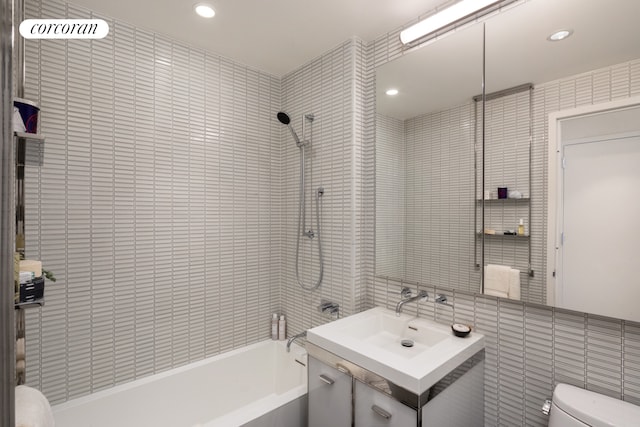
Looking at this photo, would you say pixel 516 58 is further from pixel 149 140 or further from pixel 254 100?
pixel 149 140

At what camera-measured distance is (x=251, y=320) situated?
7.45 feet

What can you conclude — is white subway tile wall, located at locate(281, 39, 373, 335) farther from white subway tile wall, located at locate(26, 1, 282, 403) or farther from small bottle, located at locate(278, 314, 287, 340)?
white subway tile wall, located at locate(26, 1, 282, 403)

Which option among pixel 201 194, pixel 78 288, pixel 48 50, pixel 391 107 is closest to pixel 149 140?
pixel 201 194

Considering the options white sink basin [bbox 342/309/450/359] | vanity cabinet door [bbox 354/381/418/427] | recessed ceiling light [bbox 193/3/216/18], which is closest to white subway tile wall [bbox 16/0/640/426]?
white sink basin [bbox 342/309/450/359]

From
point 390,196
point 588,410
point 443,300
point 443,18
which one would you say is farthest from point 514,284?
point 443,18

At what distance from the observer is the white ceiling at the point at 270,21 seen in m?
1.57

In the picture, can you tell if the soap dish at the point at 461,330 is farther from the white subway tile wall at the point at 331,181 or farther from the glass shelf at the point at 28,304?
the glass shelf at the point at 28,304

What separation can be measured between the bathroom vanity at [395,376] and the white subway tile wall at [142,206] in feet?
3.01

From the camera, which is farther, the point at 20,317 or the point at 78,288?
the point at 78,288

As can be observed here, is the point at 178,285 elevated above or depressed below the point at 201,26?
below

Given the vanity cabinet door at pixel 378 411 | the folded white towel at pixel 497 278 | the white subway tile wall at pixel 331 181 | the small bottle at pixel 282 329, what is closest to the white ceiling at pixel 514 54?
the white subway tile wall at pixel 331 181

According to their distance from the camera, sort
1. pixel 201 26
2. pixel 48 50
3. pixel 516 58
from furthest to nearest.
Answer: pixel 201 26 → pixel 48 50 → pixel 516 58

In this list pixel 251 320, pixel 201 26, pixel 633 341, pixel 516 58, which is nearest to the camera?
pixel 633 341

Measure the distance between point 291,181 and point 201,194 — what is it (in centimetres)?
65
